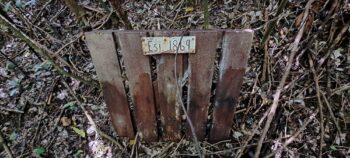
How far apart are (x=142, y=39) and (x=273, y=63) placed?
123 cm

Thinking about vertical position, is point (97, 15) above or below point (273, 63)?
above

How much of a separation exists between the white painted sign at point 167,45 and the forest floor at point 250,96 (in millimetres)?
729

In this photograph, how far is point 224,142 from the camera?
2.03 meters

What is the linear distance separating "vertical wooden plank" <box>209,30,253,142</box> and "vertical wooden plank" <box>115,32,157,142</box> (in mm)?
347

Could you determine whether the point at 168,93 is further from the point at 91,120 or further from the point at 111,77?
the point at 91,120

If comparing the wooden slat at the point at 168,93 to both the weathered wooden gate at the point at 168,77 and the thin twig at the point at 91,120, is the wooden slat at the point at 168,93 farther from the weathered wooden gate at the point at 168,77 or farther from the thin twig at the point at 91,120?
the thin twig at the point at 91,120

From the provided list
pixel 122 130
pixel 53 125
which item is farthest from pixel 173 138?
pixel 53 125

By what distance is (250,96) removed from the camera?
7.04ft

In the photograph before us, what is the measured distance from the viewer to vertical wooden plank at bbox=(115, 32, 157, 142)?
54.3 inches

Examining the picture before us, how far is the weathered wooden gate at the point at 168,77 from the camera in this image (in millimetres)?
1366

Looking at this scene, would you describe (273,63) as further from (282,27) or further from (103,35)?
(103,35)

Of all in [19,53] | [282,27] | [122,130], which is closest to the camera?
[122,130]

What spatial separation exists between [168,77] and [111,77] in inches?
11.1

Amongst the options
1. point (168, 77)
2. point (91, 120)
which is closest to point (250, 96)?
point (168, 77)
